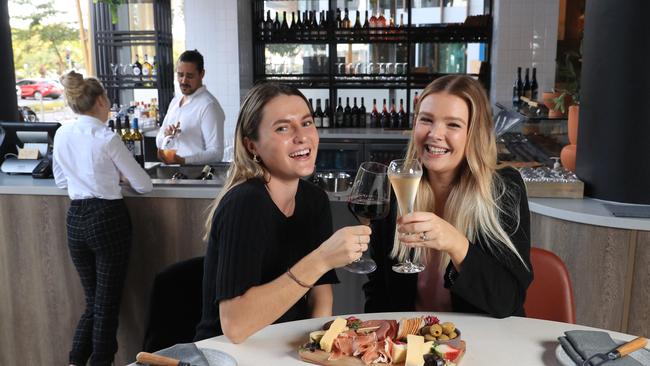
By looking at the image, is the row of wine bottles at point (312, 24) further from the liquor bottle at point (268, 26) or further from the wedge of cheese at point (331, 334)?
the wedge of cheese at point (331, 334)

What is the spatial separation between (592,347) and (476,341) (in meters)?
0.27

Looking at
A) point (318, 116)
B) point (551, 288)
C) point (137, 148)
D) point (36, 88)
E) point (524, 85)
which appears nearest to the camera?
point (551, 288)

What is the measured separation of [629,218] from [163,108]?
5.56m

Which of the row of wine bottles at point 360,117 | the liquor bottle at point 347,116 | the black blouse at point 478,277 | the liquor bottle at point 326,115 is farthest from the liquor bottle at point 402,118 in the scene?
the black blouse at point 478,277

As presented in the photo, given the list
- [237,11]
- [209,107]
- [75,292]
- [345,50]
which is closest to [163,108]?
[237,11]

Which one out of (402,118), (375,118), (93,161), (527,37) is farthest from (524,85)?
(93,161)

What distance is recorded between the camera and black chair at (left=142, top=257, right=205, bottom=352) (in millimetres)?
2170

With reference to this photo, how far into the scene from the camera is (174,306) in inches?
86.6

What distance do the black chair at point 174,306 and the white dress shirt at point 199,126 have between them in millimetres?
2659

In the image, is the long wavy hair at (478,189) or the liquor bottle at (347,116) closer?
the long wavy hair at (478,189)

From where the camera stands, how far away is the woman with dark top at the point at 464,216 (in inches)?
70.1

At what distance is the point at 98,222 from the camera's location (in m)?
3.26

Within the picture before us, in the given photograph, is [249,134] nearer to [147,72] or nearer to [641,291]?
[641,291]

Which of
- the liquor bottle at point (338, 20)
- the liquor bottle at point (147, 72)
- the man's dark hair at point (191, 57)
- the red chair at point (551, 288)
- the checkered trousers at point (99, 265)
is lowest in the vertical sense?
the checkered trousers at point (99, 265)
